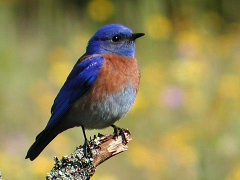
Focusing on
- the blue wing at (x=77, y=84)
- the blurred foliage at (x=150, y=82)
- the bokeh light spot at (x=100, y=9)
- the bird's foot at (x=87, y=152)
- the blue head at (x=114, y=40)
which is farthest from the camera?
the bokeh light spot at (x=100, y=9)

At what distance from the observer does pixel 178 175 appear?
5.17m

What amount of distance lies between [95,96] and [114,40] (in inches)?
26.8

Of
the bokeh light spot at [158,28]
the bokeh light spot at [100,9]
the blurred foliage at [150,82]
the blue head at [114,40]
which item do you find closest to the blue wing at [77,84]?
the blue head at [114,40]

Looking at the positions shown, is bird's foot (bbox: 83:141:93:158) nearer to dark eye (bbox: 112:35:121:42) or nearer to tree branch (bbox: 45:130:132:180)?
tree branch (bbox: 45:130:132:180)

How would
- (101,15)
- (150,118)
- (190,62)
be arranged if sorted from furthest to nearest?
(101,15) < (190,62) < (150,118)

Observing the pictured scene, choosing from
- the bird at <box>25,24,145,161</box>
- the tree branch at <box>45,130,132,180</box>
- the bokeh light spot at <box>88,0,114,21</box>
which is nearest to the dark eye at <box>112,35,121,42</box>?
the bird at <box>25,24,145,161</box>

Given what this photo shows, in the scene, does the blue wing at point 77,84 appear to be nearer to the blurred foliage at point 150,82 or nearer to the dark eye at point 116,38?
the dark eye at point 116,38

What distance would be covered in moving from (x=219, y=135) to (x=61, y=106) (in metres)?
1.77

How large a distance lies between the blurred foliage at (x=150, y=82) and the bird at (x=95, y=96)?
91cm

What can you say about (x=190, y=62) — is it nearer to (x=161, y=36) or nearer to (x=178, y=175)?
(x=161, y=36)

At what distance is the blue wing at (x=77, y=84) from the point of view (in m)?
4.21

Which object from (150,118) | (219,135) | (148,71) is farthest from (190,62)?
(219,135)

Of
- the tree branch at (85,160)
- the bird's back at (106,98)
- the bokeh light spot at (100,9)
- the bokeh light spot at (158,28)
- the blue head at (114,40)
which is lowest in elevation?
the tree branch at (85,160)

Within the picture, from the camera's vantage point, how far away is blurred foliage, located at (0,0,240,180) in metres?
5.23
